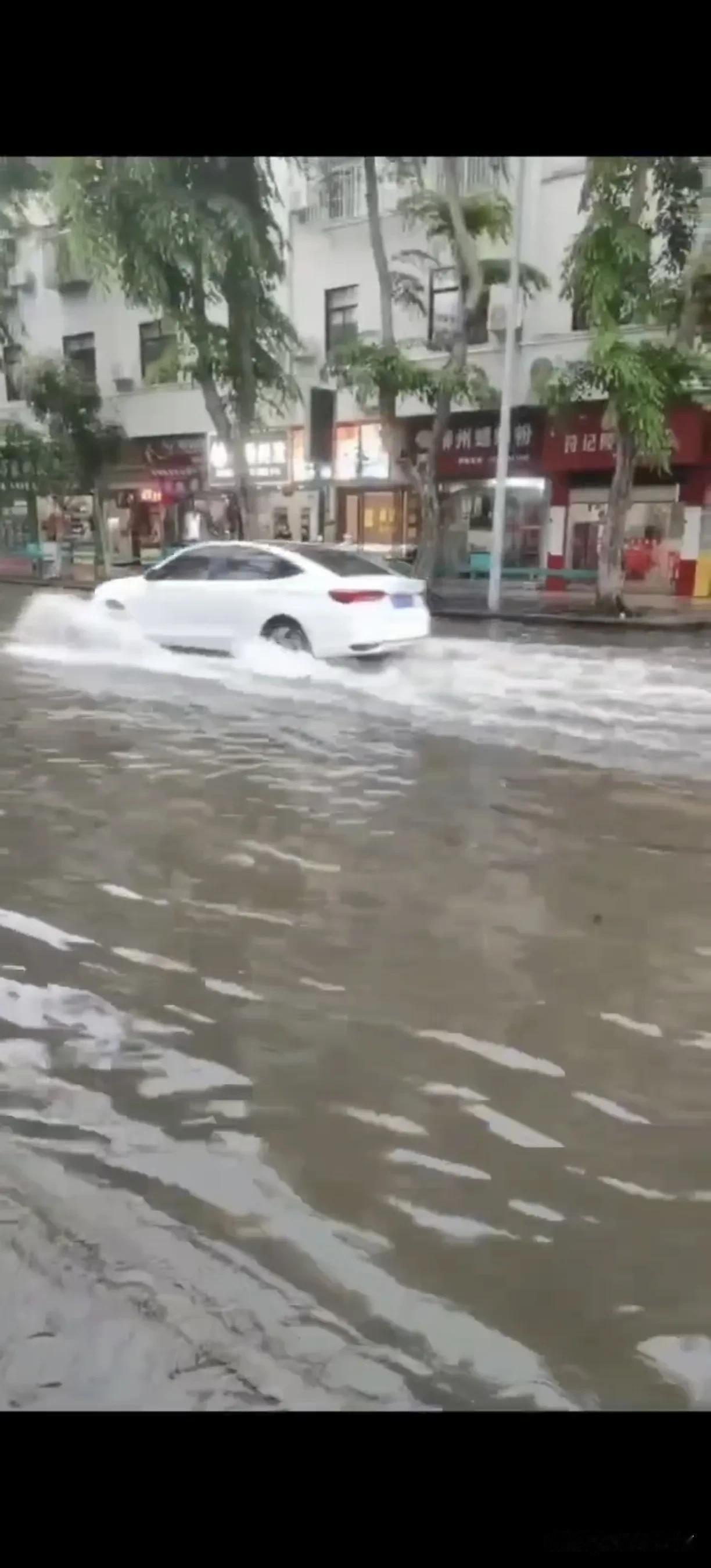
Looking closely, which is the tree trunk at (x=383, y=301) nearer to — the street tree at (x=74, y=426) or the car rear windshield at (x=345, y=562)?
the car rear windshield at (x=345, y=562)

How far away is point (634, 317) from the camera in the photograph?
1677 mm

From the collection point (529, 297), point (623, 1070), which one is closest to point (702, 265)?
point (529, 297)

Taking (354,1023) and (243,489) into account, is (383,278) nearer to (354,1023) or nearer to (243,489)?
(243,489)

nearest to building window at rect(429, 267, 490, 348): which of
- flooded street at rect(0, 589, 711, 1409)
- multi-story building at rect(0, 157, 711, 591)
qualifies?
multi-story building at rect(0, 157, 711, 591)

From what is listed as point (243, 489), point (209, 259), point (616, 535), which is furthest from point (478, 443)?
point (209, 259)

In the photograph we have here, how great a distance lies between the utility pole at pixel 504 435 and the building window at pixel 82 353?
0.64 metres

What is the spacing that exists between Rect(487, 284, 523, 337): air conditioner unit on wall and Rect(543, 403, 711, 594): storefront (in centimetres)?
17

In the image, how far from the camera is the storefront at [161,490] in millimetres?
1778

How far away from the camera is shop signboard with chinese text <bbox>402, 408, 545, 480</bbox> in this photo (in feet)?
5.70

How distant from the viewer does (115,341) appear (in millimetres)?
1701

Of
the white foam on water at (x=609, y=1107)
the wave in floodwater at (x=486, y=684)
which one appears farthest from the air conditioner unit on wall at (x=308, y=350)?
the white foam on water at (x=609, y=1107)

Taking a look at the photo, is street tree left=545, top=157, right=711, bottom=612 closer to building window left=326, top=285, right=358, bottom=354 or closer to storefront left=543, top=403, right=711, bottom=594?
storefront left=543, top=403, right=711, bottom=594

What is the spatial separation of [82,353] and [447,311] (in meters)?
0.57
